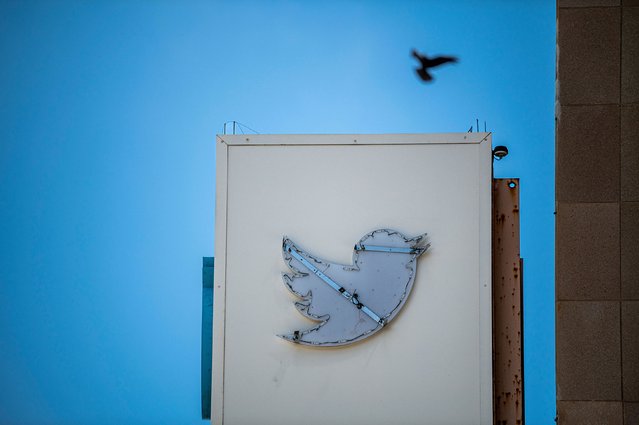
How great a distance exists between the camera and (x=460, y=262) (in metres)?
4.11

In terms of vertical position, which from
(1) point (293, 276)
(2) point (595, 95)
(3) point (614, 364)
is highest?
(2) point (595, 95)

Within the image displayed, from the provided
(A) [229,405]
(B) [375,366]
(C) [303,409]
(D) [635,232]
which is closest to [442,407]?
(B) [375,366]

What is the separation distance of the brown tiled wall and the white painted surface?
825 millimetres

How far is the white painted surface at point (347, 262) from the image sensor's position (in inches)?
160

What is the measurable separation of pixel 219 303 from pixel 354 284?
964 mm

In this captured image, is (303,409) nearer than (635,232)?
Yes

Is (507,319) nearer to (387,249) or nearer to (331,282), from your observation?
(387,249)

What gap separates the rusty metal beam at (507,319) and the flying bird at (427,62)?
2557mm

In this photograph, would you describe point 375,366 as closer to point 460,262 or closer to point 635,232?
point 460,262

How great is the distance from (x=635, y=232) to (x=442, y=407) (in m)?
1.96

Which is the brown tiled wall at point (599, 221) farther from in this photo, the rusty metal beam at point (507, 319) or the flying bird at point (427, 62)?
the flying bird at point (427, 62)

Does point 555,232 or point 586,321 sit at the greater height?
point 555,232

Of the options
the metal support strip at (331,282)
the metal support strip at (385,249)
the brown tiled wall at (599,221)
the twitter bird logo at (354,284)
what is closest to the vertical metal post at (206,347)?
the twitter bird logo at (354,284)

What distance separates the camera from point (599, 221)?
14.7 feet
